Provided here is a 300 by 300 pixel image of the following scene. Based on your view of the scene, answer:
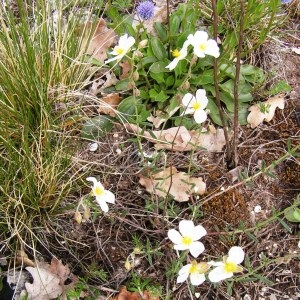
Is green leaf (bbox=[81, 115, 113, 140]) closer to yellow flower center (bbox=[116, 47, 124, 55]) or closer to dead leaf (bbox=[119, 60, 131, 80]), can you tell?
dead leaf (bbox=[119, 60, 131, 80])

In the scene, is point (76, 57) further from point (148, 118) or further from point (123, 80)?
point (148, 118)

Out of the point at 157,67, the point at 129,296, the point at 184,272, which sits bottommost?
the point at 129,296

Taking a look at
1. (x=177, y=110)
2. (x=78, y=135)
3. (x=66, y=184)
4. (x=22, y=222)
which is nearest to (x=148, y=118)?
(x=177, y=110)

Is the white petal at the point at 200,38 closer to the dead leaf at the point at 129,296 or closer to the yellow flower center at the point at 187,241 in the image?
the yellow flower center at the point at 187,241

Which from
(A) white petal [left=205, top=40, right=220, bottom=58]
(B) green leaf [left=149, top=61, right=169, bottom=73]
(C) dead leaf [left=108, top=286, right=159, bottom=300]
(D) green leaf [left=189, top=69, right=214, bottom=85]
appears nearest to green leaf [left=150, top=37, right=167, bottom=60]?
(B) green leaf [left=149, top=61, right=169, bottom=73]

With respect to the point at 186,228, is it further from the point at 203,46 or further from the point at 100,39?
the point at 100,39

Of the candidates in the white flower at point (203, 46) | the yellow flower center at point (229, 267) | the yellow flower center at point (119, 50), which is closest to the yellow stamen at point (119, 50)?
the yellow flower center at point (119, 50)

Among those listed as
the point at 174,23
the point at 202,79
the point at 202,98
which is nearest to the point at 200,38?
the point at 202,98
